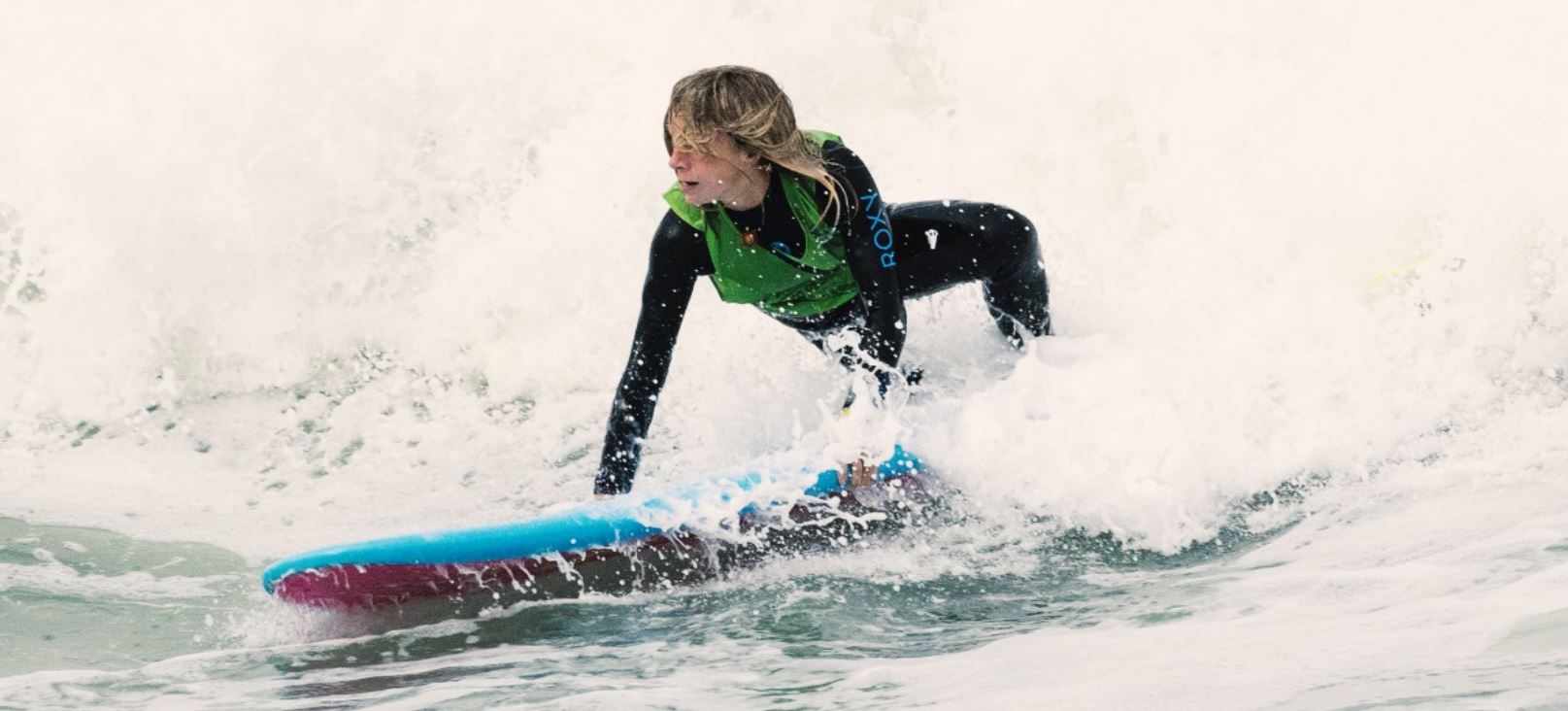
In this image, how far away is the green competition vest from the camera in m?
3.61

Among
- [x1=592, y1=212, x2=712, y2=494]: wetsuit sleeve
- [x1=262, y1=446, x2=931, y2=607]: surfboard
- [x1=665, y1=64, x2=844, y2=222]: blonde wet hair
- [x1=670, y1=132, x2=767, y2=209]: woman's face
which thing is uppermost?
[x1=665, y1=64, x2=844, y2=222]: blonde wet hair

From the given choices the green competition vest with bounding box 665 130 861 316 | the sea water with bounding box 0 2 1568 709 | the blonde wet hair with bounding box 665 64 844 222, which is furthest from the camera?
the green competition vest with bounding box 665 130 861 316

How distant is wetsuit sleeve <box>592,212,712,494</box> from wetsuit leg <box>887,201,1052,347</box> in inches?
25.4

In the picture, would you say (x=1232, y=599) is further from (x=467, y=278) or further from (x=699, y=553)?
(x=467, y=278)

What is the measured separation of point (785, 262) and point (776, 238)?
11cm

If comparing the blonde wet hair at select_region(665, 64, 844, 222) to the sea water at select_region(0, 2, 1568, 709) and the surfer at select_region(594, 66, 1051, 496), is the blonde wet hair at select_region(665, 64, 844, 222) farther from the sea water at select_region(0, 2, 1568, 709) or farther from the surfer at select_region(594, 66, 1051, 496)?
the sea water at select_region(0, 2, 1568, 709)

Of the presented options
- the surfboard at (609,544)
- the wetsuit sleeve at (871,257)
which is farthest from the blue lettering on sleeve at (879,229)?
the surfboard at (609,544)

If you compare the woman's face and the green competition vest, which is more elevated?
the woman's face

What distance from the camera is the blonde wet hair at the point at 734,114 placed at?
3.35 metres

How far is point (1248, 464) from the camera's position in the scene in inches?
154

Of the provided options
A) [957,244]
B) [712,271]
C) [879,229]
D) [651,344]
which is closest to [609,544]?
[651,344]

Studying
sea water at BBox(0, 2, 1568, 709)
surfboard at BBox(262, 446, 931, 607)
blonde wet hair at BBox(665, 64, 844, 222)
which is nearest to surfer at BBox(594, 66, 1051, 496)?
blonde wet hair at BBox(665, 64, 844, 222)

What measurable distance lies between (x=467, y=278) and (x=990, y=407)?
328 centimetres

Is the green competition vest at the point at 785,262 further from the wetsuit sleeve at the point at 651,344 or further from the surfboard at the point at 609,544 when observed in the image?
the surfboard at the point at 609,544
